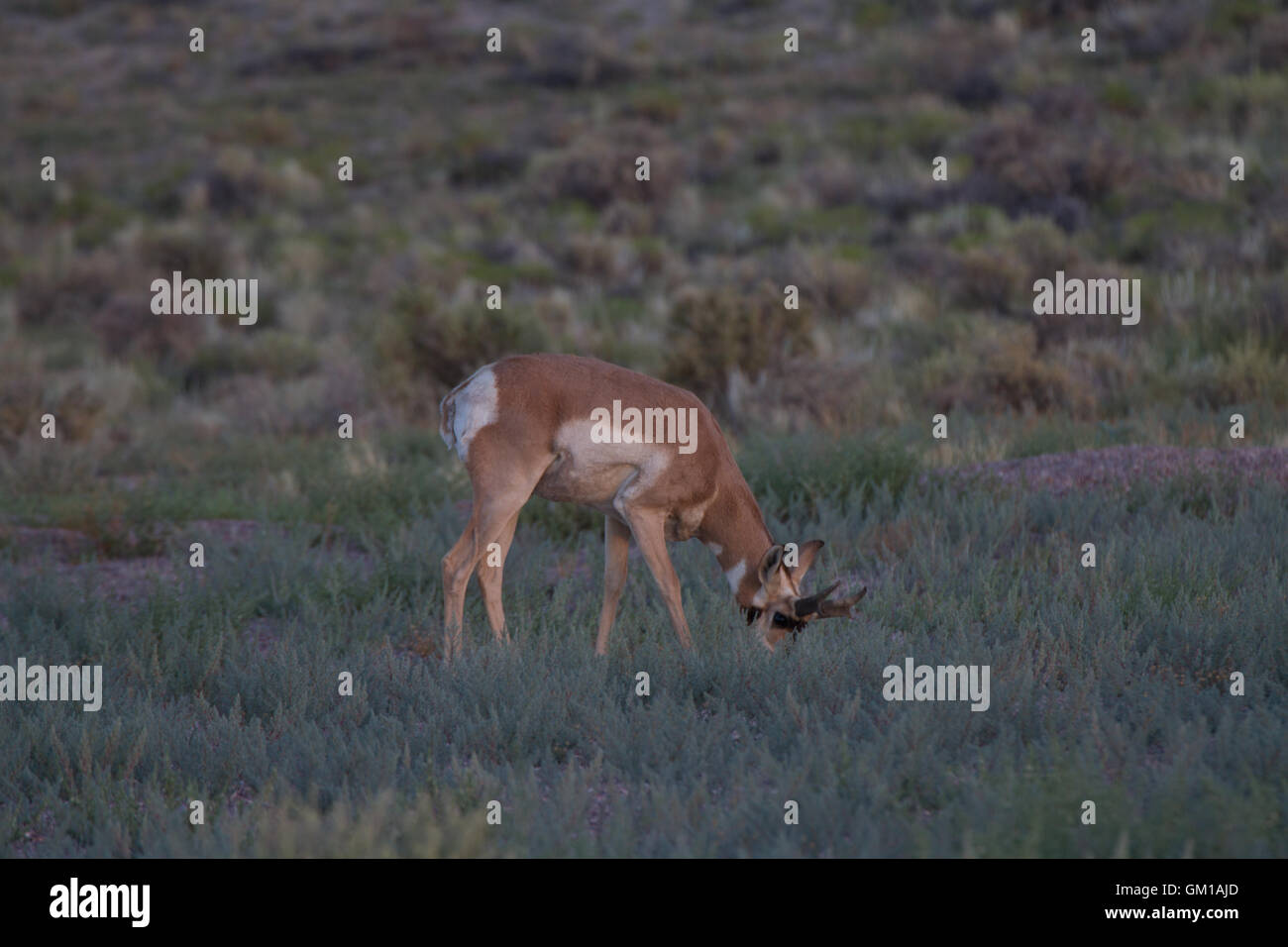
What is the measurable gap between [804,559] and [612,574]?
1.24 m

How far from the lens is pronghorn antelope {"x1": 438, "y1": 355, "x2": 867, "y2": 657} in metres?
7.52

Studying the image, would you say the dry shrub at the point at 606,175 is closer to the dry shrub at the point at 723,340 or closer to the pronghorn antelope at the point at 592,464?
the dry shrub at the point at 723,340

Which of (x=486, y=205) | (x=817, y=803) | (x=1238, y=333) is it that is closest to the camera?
(x=817, y=803)

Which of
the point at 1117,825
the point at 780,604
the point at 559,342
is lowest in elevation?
the point at 1117,825

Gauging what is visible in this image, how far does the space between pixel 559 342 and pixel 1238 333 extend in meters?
8.66

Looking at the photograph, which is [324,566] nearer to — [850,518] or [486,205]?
[850,518]

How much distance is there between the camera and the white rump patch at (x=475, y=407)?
24.8 feet

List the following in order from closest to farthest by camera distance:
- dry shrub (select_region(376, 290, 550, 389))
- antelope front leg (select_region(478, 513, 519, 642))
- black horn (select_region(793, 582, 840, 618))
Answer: black horn (select_region(793, 582, 840, 618)), antelope front leg (select_region(478, 513, 519, 642)), dry shrub (select_region(376, 290, 550, 389))

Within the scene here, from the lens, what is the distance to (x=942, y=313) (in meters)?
19.5

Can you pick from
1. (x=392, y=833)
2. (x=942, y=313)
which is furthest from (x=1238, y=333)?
(x=392, y=833)

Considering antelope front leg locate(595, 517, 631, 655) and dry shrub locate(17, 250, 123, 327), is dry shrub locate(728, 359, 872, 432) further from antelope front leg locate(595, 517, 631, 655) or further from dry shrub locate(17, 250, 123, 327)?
dry shrub locate(17, 250, 123, 327)

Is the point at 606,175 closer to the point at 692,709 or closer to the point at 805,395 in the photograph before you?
the point at 805,395

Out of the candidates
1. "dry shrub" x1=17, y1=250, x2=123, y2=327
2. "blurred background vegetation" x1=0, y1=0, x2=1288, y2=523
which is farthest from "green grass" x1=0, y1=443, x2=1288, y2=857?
"dry shrub" x1=17, y1=250, x2=123, y2=327

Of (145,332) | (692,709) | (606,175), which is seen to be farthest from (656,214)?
(692,709)
